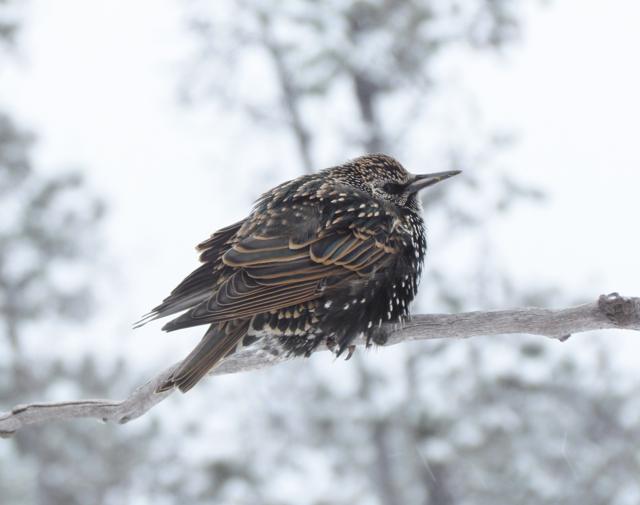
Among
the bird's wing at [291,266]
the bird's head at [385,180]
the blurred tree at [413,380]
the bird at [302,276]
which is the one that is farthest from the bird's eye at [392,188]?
the blurred tree at [413,380]

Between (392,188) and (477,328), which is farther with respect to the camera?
(392,188)

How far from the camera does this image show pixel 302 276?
3652mm

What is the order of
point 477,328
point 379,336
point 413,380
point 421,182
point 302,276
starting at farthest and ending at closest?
point 413,380, point 421,182, point 379,336, point 302,276, point 477,328

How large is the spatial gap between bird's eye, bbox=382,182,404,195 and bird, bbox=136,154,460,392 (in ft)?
0.53

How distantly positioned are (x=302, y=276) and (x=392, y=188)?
893 mm

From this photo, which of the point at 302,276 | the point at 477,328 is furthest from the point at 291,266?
the point at 477,328

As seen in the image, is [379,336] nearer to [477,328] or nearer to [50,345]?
[477,328]

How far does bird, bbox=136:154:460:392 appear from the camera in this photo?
3.52m

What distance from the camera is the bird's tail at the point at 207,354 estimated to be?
10.8 ft

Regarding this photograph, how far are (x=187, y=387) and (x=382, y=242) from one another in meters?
1.14

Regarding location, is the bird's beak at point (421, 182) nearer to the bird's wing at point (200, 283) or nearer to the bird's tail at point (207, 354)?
the bird's wing at point (200, 283)

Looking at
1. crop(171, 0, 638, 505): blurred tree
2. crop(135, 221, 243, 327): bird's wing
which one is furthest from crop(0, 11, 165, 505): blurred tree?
crop(135, 221, 243, 327): bird's wing

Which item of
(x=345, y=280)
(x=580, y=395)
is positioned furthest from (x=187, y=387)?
(x=580, y=395)

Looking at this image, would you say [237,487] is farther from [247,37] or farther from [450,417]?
[247,37]
